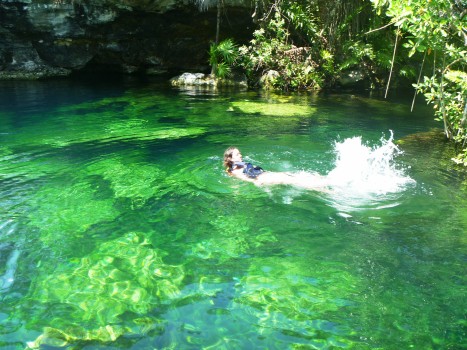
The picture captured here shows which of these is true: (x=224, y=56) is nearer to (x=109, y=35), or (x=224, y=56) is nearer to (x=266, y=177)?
(x=109, y=35)

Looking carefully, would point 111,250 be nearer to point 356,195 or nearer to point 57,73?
point 356,195

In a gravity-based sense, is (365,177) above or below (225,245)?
above

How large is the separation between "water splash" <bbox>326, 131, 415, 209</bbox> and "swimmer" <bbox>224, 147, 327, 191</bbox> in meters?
0.29

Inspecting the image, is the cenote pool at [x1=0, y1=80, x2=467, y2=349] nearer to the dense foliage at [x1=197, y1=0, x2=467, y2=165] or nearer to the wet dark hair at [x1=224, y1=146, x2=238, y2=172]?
the wet dark hair at [x1=224, y1=146, x2=238, y2=172]

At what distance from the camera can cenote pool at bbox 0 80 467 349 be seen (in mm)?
4395

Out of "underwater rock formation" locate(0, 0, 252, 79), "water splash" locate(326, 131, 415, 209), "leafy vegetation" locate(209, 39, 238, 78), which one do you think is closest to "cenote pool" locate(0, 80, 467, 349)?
"water splash" locate(326, 131, 415, 209)

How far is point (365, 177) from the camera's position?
8.47 meters

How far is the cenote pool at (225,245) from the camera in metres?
4.39

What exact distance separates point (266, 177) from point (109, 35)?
17041 mm

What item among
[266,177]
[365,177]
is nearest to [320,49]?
[365,177]

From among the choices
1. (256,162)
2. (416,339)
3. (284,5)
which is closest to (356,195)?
(256,162)

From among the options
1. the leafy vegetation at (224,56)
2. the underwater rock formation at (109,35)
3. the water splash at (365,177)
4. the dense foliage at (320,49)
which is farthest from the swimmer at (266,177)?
the underwater rock formation at (109,35)

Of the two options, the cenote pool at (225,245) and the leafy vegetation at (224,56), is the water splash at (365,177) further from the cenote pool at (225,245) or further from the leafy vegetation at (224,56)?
the leafy vegetation at (224,56)

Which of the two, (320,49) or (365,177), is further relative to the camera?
(320,49)
